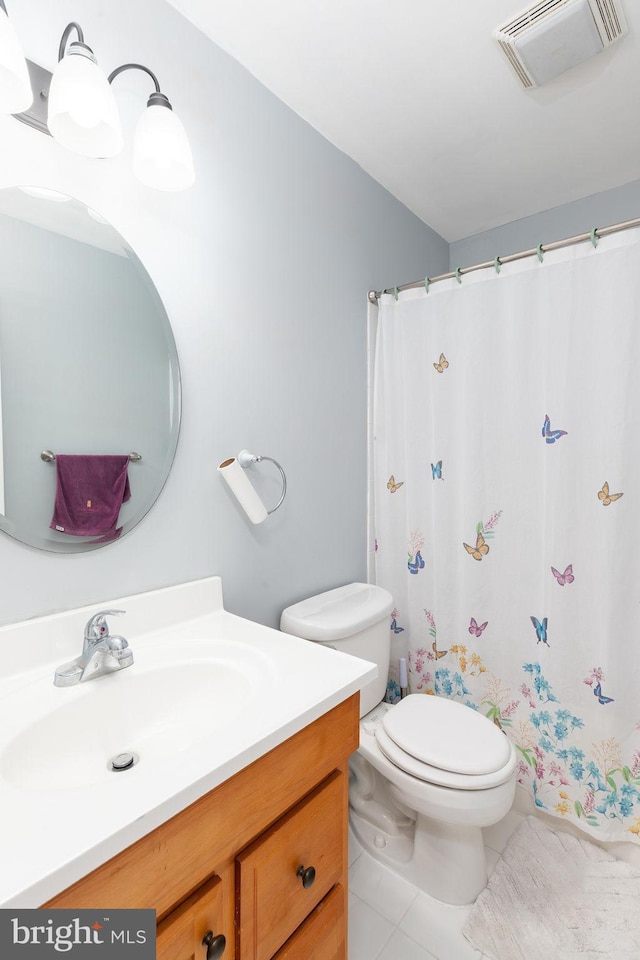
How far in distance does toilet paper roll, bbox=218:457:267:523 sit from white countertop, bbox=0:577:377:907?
22 cm

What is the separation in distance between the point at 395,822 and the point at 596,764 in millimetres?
669

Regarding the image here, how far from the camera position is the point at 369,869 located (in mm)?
1434

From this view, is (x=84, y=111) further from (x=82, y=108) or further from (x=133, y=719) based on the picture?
(x=133, y=719)

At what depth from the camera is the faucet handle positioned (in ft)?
3.04

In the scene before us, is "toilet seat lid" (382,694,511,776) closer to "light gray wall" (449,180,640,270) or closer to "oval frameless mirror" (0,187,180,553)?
"oval frameless mirror" (0,187,180,553)

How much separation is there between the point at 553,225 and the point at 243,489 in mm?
1925

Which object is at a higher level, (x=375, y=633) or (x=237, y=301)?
(x=237, y=301)

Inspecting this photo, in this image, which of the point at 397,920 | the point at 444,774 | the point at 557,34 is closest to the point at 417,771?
the point at 444,774

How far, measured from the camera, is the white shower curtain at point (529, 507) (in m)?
1.42

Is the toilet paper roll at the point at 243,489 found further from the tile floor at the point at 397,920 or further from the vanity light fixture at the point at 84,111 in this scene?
the tile floor at the point at 397,920

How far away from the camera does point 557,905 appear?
4.23 ft

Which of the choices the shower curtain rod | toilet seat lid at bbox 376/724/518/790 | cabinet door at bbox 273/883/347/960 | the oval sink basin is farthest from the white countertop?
the shower curtain rod

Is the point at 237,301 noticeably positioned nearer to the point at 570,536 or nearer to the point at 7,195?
the point at 7,195

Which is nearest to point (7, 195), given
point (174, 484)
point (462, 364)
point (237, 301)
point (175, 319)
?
point (175, 319)
